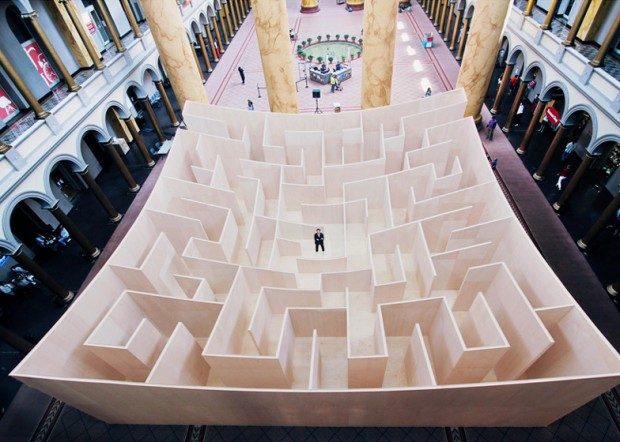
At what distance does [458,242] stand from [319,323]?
12.8ft

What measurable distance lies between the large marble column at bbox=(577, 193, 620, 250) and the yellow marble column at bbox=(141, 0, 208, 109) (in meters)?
13.6

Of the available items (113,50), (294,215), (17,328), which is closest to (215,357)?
(294,215)

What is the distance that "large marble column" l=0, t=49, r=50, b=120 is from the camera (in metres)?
9.09

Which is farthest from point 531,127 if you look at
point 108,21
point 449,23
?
point 108,21

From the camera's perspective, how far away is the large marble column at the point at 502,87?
14.7 meters

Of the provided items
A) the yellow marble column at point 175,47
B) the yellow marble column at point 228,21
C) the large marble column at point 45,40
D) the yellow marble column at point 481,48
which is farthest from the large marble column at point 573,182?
the yellow marble column at point 228,21

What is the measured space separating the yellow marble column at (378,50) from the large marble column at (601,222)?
713cm

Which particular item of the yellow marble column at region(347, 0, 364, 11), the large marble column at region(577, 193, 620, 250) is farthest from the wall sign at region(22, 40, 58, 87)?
the yellow marble column at region(347, 0, 364, 11)

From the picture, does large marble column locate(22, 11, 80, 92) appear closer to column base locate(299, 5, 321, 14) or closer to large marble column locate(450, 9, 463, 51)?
large marble column locate(450, 9, 463, 51)

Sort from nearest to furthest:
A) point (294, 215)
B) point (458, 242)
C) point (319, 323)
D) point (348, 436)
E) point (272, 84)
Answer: point (348, 436) → point (319, 323) → point (458, 242) → point (294, 215) → point (272, 84)

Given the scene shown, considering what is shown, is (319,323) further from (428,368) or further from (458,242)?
(458,242)

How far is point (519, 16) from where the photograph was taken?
14430mm

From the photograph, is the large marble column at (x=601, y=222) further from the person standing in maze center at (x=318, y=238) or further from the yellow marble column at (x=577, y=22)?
the person standing in maze center at (x=318, y=238)

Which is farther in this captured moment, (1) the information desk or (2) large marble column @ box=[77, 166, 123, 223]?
(1) the information desk
